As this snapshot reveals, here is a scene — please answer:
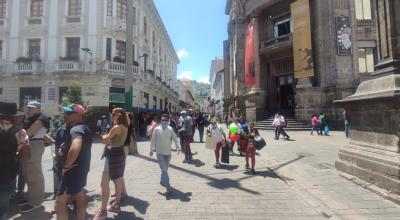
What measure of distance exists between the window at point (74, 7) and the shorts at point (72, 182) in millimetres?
25118

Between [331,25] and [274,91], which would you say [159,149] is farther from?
[274,91]

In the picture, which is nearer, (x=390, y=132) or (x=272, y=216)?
(x=272, y=216)

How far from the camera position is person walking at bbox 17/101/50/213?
17.3 ft

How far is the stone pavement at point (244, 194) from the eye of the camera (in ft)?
16.3

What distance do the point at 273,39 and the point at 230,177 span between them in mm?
22097

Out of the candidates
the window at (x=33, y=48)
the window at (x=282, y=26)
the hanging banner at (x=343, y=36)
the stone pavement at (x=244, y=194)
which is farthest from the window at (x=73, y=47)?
the hanging banner at (x=343, y=36)

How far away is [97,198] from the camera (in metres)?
5.93

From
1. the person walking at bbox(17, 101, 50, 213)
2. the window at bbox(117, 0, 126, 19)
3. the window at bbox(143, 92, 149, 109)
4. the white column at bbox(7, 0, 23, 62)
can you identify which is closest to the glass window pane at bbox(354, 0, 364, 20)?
the window at bbox(117, 0, 126, 19)

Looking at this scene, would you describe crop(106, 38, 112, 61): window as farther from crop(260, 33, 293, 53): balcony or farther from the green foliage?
crop(260, 33, 293, 53): balcony

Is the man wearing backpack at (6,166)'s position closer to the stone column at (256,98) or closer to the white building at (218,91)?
the stone column at (256,98)

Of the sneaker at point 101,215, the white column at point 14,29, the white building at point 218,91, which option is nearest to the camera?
the sneaker at point 101,215

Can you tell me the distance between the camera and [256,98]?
2788 centimetres

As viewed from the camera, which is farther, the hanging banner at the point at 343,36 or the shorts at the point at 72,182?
the hanging banner at the point at 343,36

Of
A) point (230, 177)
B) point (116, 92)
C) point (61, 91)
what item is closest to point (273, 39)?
point (116, 92)
